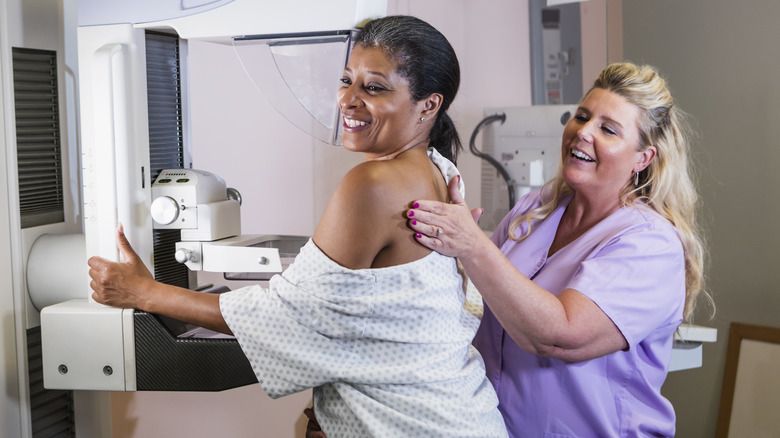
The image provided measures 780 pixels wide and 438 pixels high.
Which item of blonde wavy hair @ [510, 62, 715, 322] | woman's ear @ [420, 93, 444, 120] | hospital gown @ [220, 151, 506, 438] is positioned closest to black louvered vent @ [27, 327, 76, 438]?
hospital gown @ [220, 151, 506, 438]

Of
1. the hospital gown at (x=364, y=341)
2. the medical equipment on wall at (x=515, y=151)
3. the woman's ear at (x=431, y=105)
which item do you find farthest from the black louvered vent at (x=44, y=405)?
the medical equipment on wall at (x=515, y=151)

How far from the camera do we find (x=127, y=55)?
5.08 feet

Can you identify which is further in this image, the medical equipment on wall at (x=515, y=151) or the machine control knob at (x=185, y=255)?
the medical equipment on wall at (x=515, y=151)

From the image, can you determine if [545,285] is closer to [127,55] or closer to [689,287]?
[689,287]

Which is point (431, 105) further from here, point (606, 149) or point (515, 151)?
point (515, 151)

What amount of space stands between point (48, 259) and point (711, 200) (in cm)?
241

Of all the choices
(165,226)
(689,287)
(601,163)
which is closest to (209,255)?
(165,226)

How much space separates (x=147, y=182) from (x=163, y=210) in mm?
85

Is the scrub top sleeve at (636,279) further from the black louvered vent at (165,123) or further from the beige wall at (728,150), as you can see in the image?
the beige wall at (728,150)

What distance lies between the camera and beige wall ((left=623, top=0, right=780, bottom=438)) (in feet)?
9.11

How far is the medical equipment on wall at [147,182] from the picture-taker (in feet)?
4.89

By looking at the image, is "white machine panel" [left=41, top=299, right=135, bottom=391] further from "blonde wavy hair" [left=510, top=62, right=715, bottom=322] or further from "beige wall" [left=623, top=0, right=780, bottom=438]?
"beige wall" [left=623, top=0, right=780, bottom=438]

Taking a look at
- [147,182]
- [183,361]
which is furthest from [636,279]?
[147,182]

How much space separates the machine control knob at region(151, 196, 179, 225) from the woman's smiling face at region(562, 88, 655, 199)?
0.81 metres
